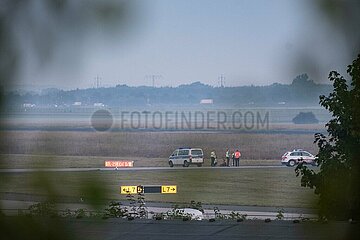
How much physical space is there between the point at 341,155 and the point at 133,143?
8.4 inches

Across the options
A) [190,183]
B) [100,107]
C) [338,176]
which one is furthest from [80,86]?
[338,176]

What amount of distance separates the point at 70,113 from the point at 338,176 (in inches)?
11.6

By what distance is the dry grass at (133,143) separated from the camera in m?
0.53

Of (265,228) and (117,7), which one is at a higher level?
(117,7)

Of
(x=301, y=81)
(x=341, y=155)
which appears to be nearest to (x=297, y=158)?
(x=341, y=155)

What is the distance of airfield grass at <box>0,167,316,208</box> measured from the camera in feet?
1.80

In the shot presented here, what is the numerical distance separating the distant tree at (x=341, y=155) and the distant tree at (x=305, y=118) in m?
0.02

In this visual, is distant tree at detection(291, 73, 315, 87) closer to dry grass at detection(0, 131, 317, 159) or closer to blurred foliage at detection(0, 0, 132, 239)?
dry grass at detection(0, 131, 317, 159)

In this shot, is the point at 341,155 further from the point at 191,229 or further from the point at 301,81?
the point at 191,229

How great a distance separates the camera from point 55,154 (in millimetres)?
532

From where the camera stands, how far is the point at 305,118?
545 mm

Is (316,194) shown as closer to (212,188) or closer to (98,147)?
(212,188)

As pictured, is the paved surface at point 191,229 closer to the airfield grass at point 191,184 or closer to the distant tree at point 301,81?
the airfield grass at point 191,184

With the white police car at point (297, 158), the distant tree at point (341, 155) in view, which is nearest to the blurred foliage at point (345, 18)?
the distant tree at point (341, 155)
